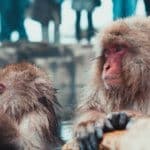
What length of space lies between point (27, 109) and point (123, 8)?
1013 millimetres

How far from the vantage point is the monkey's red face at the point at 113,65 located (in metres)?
2.69

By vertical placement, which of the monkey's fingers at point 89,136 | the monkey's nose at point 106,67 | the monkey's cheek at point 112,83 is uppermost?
the monkey's nose at point 106,67

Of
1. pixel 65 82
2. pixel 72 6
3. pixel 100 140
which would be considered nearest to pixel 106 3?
pixel 72 6

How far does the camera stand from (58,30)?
3.71 meters

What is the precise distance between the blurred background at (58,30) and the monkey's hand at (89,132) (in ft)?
3.46

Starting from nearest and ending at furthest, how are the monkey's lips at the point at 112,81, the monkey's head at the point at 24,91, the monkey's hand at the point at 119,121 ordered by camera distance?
1. the monkey's hand at the point at 119,121
2. the monkey's lips at the point at 112,81
3. the monkey's head at the point at 24,91

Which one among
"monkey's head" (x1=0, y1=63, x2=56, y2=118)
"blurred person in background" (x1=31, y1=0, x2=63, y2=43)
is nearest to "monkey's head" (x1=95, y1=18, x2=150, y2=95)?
"monkey's head" (x1=0, y1=63, x2=56, y2=118)

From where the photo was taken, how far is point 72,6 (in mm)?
3717

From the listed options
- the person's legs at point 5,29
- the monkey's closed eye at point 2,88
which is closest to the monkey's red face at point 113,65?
the monkey's closed eye at point 2,88

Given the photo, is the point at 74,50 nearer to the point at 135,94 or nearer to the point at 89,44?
the point at 89,44

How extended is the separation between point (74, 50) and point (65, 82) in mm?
210

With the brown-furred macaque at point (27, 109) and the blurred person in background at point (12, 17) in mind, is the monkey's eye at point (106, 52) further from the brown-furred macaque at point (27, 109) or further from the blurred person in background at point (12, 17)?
the blurred person in background at point (12, 17)

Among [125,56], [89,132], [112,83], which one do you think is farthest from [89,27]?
[89,132]

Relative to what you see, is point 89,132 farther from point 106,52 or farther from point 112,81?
point 106,52
